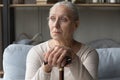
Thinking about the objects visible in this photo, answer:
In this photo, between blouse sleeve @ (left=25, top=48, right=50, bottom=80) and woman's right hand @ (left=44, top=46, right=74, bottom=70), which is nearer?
woman's right hand @ (left=44, top=46, right=74, bottom=70)

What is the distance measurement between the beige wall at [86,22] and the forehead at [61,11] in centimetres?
156

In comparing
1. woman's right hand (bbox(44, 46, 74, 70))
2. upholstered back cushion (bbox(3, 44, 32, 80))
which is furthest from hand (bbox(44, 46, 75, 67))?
upholstered back cushion (bbox(3, 44, 32, 80))

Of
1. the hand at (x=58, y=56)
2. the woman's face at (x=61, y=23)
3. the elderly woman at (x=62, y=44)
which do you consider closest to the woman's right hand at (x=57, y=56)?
the hand at (x=58, y=56)

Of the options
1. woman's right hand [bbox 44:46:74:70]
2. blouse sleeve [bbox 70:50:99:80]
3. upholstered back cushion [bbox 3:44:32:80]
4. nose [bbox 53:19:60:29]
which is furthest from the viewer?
upholstered back cushion [bbox 3:44:32:80]

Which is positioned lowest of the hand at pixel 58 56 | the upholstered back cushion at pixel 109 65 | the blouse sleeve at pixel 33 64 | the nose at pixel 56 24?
the upholstered back cushion at pixel 109 65

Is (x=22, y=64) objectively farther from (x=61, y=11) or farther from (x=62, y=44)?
(x=61, y=11)

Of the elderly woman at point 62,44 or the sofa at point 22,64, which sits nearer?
the elderly woman at point 62,44

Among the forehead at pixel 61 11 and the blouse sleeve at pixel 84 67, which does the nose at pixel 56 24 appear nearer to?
the forehead at pixel 61 11

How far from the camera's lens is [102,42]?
2.93m

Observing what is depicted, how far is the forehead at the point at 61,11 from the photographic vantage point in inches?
60.9

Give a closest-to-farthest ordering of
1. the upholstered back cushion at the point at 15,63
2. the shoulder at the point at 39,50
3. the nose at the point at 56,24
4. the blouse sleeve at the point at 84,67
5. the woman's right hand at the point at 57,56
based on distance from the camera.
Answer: the woman's right hand at the point at 57,56 < the blouse sleeve at the point at 84,67 < the nose at the point at 56,24 < the shoulder at the point at 39,50 < the upholstered back cushion at the point at 15,63

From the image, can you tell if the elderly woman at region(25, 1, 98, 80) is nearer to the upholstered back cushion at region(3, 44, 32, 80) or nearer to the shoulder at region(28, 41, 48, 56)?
the shoulder at region(28, 41, 48, 56)

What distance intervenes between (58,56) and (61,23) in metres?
0.55

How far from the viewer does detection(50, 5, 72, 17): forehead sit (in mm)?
1548
